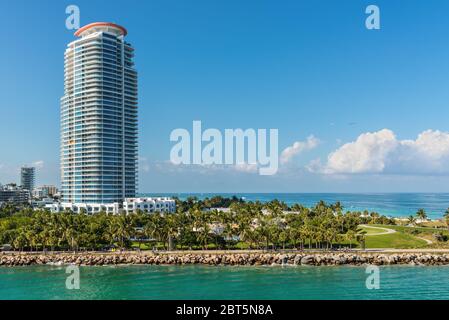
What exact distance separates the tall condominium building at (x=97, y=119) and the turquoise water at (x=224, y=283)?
81.5 metres

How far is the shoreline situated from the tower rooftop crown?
10606cm

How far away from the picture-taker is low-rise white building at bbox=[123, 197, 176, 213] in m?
133

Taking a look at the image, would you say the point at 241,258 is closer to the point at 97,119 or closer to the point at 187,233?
the point at 187,233

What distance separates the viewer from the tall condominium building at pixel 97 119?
144m

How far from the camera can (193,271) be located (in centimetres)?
6038

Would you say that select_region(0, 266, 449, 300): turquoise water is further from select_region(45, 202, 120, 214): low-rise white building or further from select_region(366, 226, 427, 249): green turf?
select_region(45, 202, 120, 214): low-rise white building

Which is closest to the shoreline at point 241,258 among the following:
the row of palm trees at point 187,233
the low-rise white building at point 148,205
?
the row of palm trees at point 187,233

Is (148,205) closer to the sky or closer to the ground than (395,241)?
closer to the sky

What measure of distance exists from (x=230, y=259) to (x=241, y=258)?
6.11ft

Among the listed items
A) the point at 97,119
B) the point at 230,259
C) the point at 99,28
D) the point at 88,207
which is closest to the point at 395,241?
the point at 230,259

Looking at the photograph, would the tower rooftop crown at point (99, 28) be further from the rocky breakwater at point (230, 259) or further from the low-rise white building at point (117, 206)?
the rocky breakwater at point (230, 259)

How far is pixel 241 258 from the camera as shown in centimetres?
6525

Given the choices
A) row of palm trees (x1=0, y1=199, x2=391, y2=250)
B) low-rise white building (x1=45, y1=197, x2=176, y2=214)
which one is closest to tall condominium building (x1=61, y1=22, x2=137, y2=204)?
low-rise white building (x1=45, y1=197, x2=176, y2=214)
